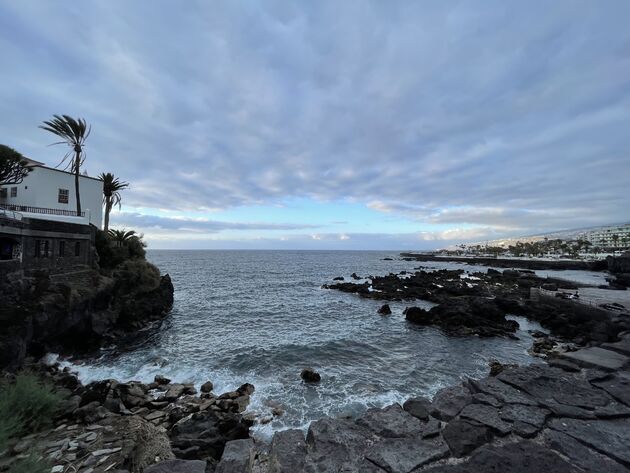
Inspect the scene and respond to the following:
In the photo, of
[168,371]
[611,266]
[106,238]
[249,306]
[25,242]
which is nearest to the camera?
[168,371]

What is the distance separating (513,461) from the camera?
4387 mm

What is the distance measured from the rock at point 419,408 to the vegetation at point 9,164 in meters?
30.1

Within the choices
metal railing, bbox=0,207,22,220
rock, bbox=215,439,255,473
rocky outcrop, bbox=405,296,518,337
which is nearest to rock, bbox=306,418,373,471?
rock, bbox=215,439,255,473

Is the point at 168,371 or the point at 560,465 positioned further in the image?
the point at 168,371

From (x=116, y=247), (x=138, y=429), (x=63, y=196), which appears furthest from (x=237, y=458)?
(x=63, y=196)

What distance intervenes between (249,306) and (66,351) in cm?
1658

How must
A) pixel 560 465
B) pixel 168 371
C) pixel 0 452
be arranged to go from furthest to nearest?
pixel 168 371
pixel 0 452
pixel 560 465

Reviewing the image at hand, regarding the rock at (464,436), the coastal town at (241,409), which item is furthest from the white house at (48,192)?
the rock at (464,436)

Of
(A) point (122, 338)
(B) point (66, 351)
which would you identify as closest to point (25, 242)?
(B) point (66, 351)

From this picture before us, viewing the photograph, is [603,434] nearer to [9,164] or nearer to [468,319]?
[468,319]

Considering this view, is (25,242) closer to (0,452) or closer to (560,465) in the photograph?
(0,452)

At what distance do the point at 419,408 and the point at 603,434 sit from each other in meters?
3.07

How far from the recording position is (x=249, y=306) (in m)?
31.7

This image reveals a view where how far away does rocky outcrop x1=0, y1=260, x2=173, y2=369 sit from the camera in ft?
43.9
